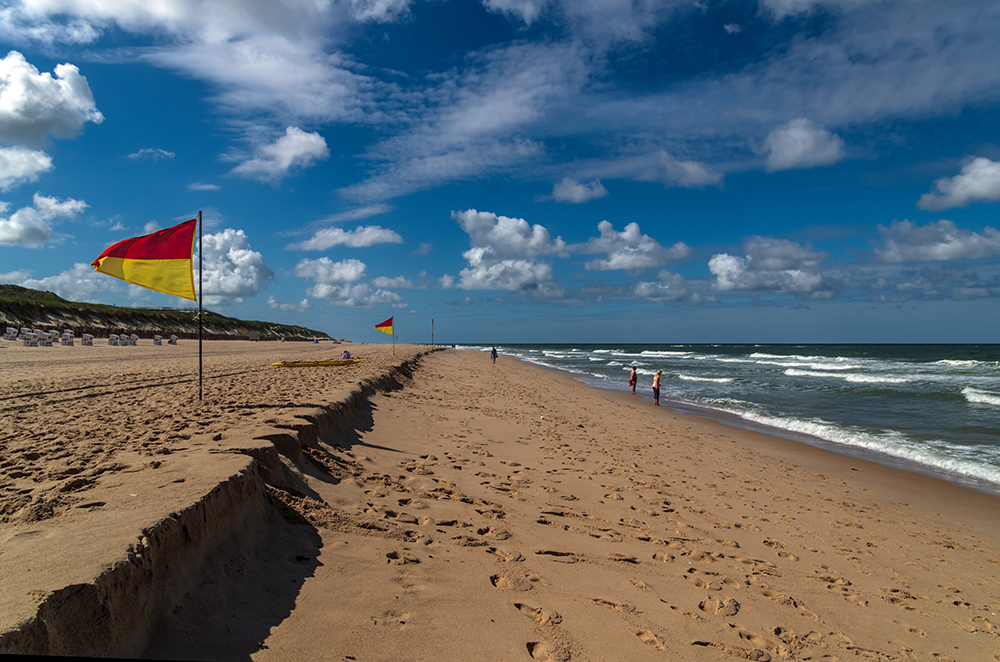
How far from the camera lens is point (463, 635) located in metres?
3.10

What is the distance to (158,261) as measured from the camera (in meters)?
7.62

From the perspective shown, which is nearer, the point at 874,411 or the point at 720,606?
the point at 720,606

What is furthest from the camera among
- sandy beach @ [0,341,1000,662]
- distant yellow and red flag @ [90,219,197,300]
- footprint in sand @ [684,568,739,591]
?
distant yellow and red flag @ [90,219,197,300]

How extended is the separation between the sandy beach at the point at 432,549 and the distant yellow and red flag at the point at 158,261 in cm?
199

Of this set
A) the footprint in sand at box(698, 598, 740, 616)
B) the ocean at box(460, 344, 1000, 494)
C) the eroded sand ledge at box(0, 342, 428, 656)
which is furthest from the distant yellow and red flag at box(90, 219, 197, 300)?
the ocean at box(460, 344, 1000, 494)

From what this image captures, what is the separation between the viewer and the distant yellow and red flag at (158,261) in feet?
24.2

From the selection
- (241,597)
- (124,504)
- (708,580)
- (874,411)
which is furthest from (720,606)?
(874,411)

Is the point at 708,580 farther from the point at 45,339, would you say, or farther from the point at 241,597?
the point at 45,339

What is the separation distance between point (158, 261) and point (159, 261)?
1cm

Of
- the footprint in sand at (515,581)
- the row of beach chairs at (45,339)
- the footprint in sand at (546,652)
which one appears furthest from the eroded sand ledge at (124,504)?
the row of beach chairs at (45,339)

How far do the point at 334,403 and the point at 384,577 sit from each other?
5.05m

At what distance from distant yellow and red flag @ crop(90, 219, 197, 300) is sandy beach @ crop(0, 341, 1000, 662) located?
1986 millimetres

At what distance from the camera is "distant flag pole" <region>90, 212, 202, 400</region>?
737 cm

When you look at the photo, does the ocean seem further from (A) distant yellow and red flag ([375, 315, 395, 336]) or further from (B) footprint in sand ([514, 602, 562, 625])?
(A) distant yellow and red flag ([375, 315, 395, 336])
